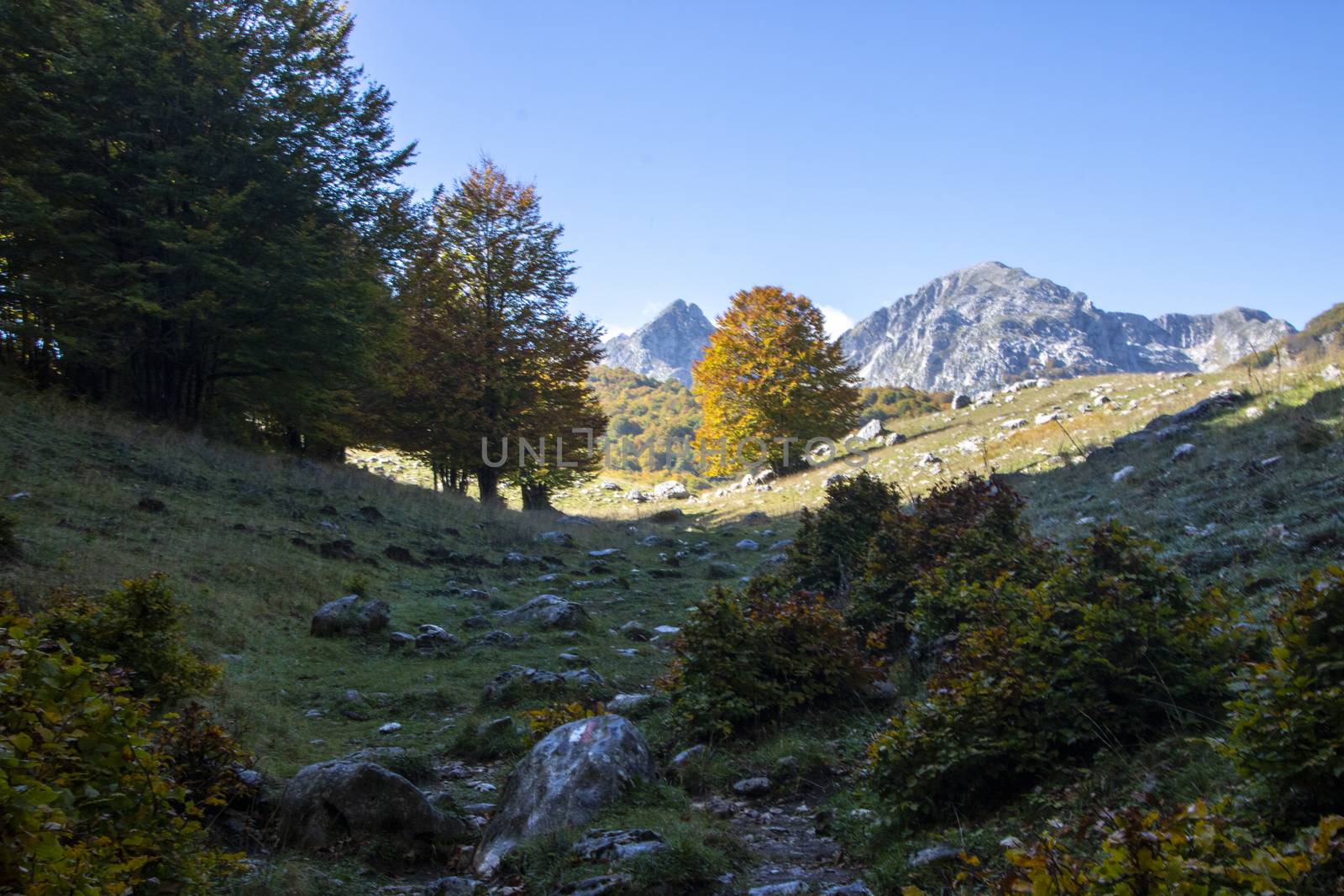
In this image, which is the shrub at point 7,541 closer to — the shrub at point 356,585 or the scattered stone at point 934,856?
the shrub at point 356,585

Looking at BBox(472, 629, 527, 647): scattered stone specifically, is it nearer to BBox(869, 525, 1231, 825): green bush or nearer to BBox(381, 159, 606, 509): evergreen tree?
BBox(869, 525, 1231, 825): green bush

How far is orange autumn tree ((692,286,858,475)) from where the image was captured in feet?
114

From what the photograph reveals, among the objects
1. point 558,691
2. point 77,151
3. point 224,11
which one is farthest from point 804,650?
point 224,11

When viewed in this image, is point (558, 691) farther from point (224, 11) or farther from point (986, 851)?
point (224, 11)

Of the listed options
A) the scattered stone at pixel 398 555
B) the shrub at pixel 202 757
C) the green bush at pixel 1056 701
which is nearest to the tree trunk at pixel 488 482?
the scattered stone at pixel 398 555

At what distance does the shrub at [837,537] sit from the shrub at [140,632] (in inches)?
267

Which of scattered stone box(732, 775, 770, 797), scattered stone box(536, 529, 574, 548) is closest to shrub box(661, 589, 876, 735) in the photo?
scattered stone box(732, 775, 770, 797)

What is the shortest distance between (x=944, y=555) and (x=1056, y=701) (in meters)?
3.79

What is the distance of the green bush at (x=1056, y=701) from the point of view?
4293mm

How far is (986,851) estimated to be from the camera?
385 centimetres

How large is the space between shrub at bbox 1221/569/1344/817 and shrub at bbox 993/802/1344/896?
332mm

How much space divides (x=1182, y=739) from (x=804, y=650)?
3.15m

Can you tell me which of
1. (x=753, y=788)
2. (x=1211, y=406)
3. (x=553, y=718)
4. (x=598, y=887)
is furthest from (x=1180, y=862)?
(x=1211, y=406)

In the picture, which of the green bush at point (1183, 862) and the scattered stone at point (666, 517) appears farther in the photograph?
the scattered stone at point (666, 517)
